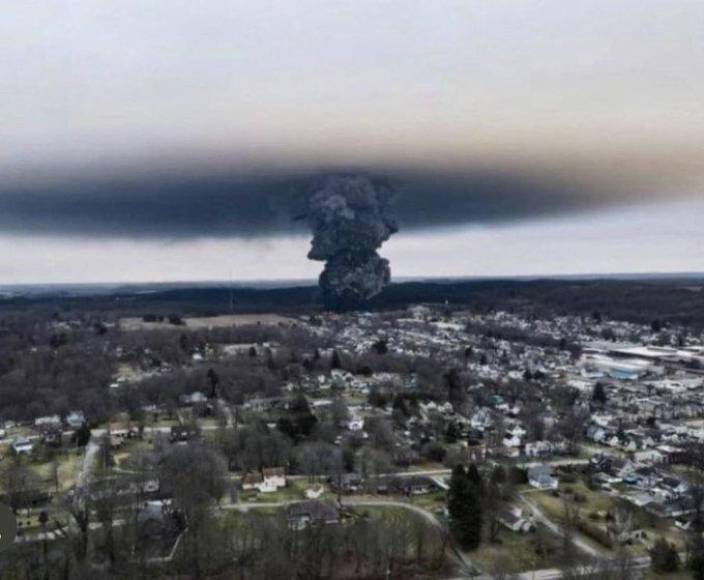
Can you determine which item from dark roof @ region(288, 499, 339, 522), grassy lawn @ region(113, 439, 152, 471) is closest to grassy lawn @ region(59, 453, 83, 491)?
grassy lawn @ region(113, 439, 152, 471)

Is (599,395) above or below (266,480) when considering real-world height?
above

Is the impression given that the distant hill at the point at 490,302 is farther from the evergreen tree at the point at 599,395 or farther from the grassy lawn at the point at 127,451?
the grassy lawn at the point at 127,451

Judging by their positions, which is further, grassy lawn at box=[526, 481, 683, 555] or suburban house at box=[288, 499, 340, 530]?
suburban house at box=[288, 499, 340, 530]

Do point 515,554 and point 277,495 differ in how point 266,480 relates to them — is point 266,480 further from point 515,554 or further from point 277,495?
point 515,554

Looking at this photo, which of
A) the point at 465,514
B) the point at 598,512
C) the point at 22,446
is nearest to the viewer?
the point at 465,514

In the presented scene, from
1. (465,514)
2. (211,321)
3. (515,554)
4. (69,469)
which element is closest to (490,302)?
(211,321)

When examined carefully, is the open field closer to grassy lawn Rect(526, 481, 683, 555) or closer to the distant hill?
the distant hill

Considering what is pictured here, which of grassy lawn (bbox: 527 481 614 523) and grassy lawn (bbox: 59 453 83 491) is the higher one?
grassy lawn (bbox: 59 453 83 491)

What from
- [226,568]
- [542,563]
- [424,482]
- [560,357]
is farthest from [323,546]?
[560,357]

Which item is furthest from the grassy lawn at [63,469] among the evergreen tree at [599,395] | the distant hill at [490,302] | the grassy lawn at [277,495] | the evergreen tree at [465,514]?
the distant hill at [490,302]
